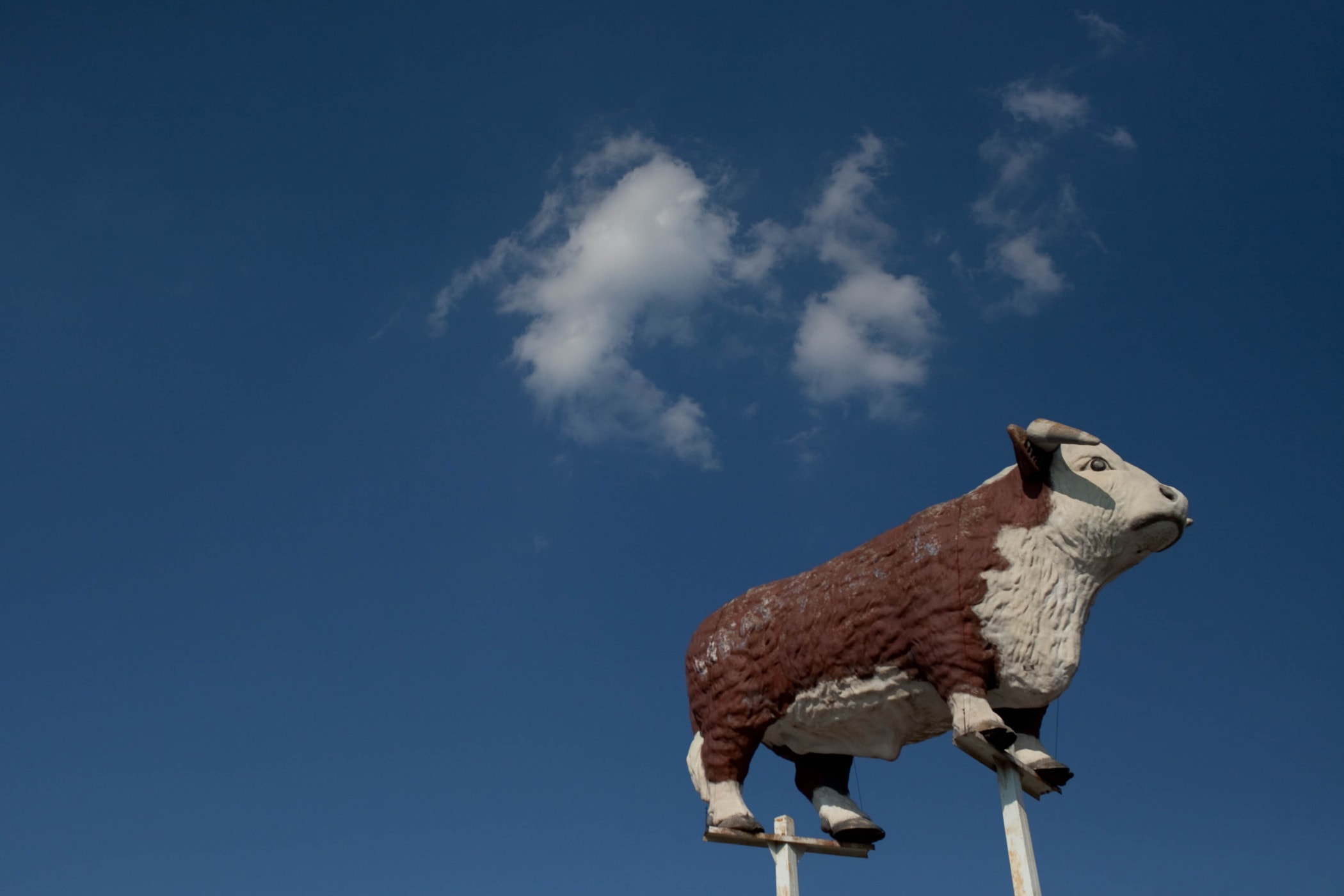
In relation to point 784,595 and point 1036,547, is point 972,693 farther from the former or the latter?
point 784,595

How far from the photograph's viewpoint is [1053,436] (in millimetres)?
9180

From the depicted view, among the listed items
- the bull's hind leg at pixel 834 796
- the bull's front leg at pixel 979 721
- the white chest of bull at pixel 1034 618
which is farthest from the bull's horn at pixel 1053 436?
the bull's hind leg at pixel 834 796

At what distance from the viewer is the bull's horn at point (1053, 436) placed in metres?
9.18

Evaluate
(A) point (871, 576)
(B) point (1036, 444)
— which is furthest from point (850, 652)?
(B) point (1036, 444)

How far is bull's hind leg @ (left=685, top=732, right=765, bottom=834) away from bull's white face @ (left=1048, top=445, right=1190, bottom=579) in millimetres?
3241

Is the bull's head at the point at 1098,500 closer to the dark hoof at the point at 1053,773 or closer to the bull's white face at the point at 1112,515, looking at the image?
the bull's white face at the point at 1112,515

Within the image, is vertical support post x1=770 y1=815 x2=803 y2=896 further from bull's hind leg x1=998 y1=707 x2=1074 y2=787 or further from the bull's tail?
bull's hind leg x1=998 y1=707 x2=1074 y2=787

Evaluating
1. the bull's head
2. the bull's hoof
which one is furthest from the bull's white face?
the bull's hoof

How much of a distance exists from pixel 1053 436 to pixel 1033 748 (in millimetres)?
2370

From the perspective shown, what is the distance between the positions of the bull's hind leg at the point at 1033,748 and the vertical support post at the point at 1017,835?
0.15 meters

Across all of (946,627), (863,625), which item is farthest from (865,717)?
(946,627)

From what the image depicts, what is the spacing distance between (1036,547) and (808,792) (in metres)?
3.29

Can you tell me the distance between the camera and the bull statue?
905cm

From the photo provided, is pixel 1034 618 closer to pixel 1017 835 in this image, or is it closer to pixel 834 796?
pixel 1017 835
